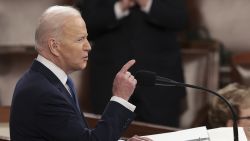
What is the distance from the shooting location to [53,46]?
1.95 m

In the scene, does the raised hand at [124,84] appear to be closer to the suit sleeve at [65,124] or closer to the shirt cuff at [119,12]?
the suit sleeve at [65,124]

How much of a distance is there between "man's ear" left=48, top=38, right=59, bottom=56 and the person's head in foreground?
32.4 inches

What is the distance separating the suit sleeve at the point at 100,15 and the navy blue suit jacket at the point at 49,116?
60.2 inches

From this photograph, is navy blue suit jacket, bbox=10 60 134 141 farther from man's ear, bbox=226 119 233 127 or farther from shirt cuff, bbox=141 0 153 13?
shirt cuff, bbox=141 0 153 13

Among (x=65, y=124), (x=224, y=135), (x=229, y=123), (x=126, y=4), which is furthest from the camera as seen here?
(x=126, y=4)

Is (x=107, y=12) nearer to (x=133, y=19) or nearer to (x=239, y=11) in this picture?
(x=133, y=19)

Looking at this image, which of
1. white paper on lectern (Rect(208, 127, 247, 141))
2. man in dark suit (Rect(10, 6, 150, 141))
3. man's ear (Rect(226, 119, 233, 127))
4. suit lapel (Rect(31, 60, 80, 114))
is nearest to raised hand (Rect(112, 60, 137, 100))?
man in dark suit (Rect(10, 6, 150, 141))

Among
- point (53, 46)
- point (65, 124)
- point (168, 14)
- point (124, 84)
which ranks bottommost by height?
point (65, 124)

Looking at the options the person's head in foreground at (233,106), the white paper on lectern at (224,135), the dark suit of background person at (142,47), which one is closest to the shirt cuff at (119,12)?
the dark suit of background person at (142,47)

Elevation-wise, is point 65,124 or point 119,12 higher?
point 119,12

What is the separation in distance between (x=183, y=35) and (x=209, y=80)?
1.86 feet

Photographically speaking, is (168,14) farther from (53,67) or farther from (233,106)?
(53,67)

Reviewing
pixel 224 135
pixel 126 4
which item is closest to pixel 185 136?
pixel 224 135

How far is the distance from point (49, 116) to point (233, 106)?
89cm
